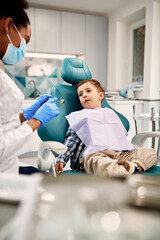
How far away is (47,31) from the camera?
3.94 meters

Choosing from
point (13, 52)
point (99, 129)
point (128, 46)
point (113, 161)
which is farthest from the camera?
point (128, 46)

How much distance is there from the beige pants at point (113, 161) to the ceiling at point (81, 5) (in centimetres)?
310

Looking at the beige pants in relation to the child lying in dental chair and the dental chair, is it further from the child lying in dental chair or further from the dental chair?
the dental chair

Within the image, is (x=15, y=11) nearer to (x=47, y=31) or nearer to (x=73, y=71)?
(x=73, y=71)

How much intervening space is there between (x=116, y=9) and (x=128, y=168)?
142 inches

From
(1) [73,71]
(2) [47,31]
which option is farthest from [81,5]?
(1) [73,71]

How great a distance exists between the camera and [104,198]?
0.98ft

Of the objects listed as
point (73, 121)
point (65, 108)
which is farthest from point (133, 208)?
point (65, 108)

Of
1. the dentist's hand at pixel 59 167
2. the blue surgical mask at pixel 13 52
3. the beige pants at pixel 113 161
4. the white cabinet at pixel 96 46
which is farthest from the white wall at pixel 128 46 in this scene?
the blue surgical mask at pixel 13 52

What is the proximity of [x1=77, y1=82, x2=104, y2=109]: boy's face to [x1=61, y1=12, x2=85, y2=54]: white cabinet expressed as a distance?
2.54 m

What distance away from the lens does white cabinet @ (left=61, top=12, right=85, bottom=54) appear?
403 cm

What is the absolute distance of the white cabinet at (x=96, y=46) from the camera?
4.22m

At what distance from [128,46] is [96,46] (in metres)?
0.60

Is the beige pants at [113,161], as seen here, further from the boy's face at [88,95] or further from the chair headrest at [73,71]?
the chair headrest at [73,71]
